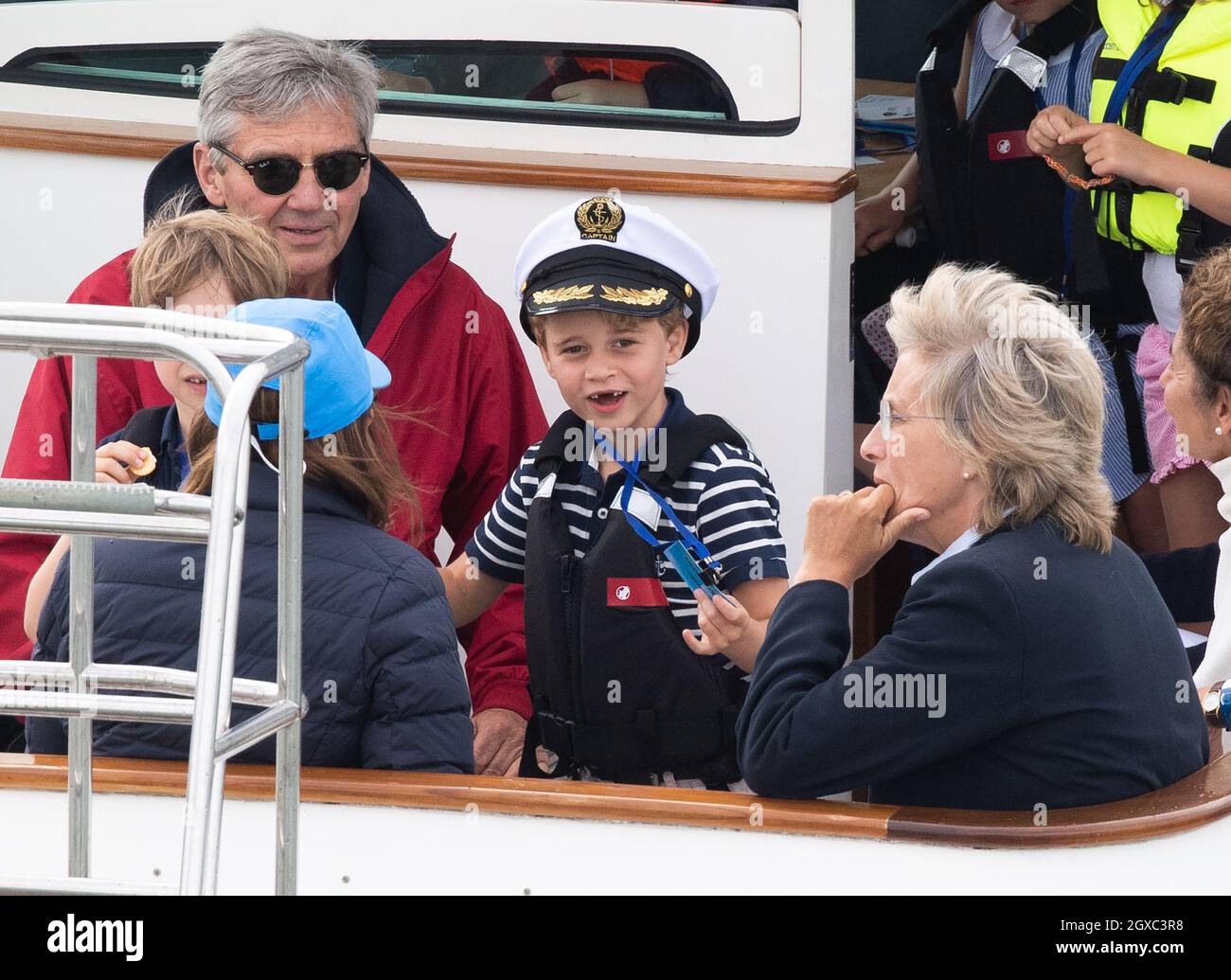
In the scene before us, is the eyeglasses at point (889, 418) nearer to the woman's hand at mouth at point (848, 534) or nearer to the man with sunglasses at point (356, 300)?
the woman's hand at mouth at point (848, 534)

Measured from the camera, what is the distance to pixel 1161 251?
3.10 metres

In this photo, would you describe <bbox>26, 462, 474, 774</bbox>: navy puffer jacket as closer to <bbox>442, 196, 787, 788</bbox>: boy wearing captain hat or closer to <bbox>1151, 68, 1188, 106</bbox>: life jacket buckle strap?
<bbox>442, 196, 787, 788</bbox>: boy wearing captain hat

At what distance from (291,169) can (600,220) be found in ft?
1.73

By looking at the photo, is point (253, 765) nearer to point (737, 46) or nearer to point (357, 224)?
point (357, 224)

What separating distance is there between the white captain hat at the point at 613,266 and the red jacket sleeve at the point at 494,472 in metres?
0.28

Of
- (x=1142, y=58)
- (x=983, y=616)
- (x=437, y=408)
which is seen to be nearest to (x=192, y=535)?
(x=983, y=616)

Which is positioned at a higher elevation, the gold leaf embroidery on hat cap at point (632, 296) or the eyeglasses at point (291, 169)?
the eyeglasses at point (291, 169)

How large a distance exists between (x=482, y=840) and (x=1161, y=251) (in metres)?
1.77

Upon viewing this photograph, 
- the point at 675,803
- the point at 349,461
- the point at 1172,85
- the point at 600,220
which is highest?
the point at 1172,85

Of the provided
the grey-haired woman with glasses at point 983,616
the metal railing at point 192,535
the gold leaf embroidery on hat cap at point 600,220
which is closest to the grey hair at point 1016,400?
the grey-haired woman with glasses at point 983,616

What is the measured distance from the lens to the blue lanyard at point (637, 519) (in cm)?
241

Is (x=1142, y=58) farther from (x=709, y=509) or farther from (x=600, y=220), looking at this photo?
(x=709, y=509)

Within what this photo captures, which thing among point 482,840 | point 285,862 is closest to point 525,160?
point 482,840

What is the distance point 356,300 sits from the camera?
2898 millimetres
